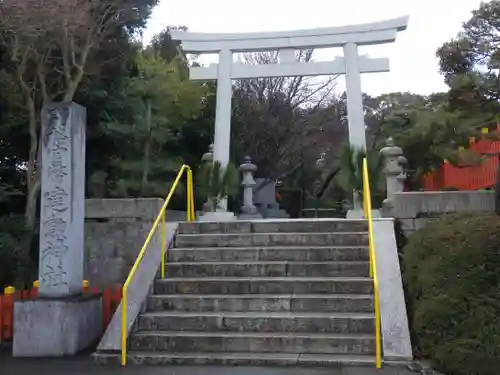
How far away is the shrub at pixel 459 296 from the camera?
5.67 metres

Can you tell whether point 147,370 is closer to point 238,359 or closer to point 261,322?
point 238,359

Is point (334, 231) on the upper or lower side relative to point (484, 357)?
upper

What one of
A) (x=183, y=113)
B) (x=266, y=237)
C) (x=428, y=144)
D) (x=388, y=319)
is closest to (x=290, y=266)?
(x=266, y=237)

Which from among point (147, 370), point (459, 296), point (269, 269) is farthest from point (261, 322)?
point (459, 296)

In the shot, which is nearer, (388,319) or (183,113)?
(388,319)

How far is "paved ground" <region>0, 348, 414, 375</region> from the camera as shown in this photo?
5.90m

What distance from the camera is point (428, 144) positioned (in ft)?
47.0

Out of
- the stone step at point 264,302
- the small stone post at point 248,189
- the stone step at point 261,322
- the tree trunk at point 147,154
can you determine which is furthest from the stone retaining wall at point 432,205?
the tree trunk at point 147,154

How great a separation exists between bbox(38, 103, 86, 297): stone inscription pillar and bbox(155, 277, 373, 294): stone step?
4.04 feet

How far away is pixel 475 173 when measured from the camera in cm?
1247

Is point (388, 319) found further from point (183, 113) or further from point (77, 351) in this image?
point (183, 113)

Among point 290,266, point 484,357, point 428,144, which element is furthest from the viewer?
point 428,144

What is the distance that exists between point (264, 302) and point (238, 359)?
1.11 metres

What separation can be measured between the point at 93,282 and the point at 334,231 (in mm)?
4131
